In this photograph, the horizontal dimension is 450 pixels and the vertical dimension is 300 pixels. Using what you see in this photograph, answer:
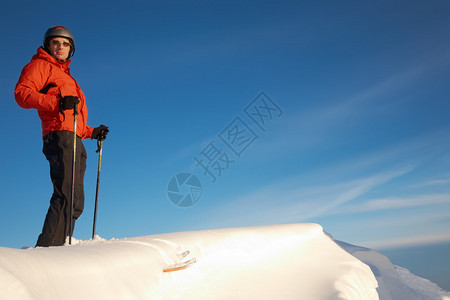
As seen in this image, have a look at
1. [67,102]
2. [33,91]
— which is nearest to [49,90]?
[33,91]

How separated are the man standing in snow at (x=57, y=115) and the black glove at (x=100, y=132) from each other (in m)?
0.40

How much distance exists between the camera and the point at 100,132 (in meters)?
4.40

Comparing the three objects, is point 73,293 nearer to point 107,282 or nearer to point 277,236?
point 107,282

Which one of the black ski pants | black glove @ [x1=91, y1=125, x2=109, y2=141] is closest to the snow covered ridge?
the black ski pants

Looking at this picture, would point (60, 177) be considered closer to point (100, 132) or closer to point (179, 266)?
point (100, 132)

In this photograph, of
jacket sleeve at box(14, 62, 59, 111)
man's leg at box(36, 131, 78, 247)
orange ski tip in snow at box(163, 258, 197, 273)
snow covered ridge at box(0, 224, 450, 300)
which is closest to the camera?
snow covered ridge at box(0, 224, 450, 300)

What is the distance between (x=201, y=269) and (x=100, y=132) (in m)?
2.58

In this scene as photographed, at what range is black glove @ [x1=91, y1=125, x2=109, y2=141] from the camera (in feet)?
14.4

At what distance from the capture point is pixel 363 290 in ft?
10.1

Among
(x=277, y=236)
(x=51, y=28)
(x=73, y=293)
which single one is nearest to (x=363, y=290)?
(x=277, y=236)

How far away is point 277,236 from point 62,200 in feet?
7.24

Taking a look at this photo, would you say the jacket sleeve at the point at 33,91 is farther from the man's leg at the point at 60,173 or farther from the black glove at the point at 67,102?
the man's leg at the point at 60,173

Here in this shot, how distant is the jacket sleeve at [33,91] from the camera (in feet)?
11.3

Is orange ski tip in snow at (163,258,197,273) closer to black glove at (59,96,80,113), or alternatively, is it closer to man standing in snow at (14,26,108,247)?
man standing in snow at (14,26,108,247)
